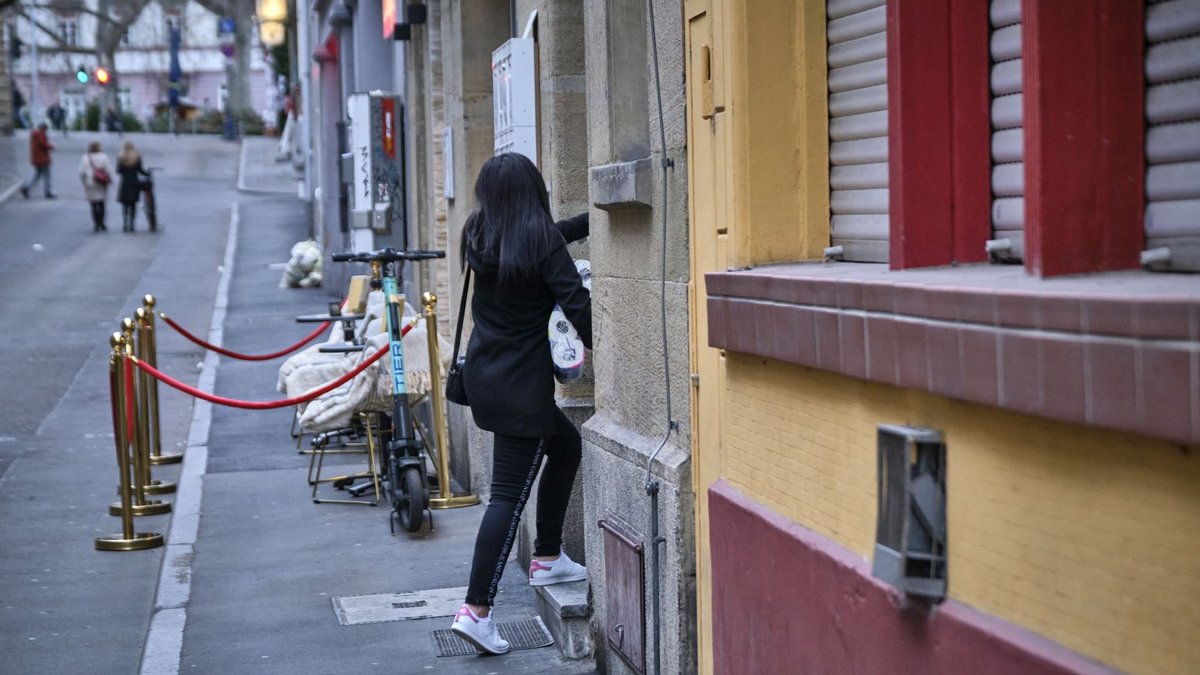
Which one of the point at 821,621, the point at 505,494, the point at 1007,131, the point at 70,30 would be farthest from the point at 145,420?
the point at 70,30

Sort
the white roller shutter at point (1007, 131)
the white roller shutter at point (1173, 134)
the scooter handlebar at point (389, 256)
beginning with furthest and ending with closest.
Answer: the scooter handlebar at point (389, 256)
the white roller shutter at point (1007, 131)
the white roller shutter at point (1173, 134)

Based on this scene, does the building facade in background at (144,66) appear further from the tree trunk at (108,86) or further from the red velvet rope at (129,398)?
the red velvet rope at (129,398)

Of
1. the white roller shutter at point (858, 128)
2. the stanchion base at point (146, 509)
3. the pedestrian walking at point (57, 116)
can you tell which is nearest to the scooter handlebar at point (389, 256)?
the stanchion base at point (146, 509)

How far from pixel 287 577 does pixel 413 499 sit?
0.88 meters

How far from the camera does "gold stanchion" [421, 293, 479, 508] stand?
31.6 feet

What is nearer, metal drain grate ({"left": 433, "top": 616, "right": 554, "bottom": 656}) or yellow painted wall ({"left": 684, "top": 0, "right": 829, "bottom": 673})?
yellow painted wall ({"left": 684, "top": 0, "right": 829, "bottom": 673})

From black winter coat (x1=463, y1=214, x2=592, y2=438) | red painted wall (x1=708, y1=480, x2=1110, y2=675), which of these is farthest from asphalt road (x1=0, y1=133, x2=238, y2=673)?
red painted wall (x1=708, y1=480, x2=1110, y2=675)

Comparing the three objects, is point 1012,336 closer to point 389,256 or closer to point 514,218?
point 514,218

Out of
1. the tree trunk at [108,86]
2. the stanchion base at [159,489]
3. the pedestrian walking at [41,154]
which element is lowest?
the stanchion base at [159,489]

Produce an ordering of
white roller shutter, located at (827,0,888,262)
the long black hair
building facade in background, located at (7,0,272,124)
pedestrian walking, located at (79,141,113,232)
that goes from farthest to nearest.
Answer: building facade in background, located at (7,0,272,124) < pedestrian walking, located at (79,141,113,232) < the long black hair < white roller shutter, located at (827,0,888,262)

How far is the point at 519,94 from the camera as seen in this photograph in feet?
26.2

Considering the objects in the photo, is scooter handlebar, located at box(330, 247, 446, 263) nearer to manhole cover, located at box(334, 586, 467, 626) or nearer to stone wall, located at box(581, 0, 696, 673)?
manhole cover, located at box(334, 586, 467, 626)

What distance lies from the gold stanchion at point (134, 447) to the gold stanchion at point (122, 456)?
13 mm

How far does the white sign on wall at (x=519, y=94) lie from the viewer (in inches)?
313
